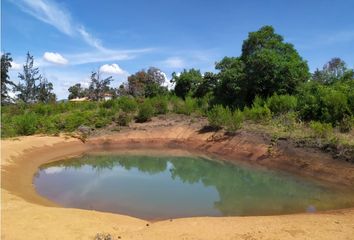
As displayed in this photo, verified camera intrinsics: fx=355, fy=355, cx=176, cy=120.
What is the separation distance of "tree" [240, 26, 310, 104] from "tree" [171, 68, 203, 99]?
10117 millimetres

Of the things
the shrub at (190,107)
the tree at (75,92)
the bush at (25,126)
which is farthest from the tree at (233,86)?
the tree at (75,92)

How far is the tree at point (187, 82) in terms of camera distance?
3277cm

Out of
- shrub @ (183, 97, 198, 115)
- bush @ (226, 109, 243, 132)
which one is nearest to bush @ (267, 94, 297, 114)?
bush @ (226, 109, 243, 132)

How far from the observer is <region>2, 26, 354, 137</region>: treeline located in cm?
1661

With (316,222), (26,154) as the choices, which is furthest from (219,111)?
(316,222)

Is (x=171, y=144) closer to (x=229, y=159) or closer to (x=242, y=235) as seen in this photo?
(x=229, y=159)

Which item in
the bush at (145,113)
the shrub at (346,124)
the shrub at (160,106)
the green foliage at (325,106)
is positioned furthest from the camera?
the shrub at (160,106)

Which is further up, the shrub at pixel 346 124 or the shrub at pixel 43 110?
the shrub at pixel 43 110

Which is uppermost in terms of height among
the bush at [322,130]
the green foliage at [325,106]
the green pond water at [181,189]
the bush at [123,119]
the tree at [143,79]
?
the tree at [143,79]

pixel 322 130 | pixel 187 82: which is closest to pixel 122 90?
pixel 187 82

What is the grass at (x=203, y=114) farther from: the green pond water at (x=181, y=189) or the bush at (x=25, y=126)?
the green pond water at (x=181, y=189)

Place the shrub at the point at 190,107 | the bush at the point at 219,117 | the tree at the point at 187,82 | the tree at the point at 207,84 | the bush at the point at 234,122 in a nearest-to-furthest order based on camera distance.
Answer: the bush at the point at 234,122 < the bush at the point at 219,117 < the shrub at the point at 190,107 < the tree at the point at 207,84 < the tree at the point at 187,82

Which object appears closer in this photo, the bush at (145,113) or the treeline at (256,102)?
the treeline at (256,102)

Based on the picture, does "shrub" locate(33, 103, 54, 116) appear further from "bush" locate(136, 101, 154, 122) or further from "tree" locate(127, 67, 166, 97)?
"tree" locate(127, 67, 166, 97)
